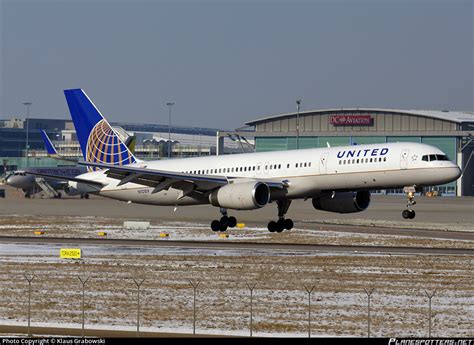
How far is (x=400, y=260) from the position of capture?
51.1 meters

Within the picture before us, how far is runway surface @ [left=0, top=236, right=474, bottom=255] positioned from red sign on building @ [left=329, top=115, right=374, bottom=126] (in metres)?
99.4

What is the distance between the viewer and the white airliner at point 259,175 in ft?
192

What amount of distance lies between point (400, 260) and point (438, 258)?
2219 millimetres

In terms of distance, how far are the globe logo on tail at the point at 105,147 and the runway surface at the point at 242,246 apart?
29.2ft

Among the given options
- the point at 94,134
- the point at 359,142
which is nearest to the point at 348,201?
the point at 94,134

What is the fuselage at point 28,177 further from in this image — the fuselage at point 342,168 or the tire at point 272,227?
the tire at point 272,227

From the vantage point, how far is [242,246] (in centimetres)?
5897

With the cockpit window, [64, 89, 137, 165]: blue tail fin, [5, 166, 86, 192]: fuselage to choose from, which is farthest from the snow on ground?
[5, 166, 86, 192]: fuselage

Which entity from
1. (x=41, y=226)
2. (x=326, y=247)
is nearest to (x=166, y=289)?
(x=326, y=247)

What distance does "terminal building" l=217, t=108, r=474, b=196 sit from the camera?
14750 cm

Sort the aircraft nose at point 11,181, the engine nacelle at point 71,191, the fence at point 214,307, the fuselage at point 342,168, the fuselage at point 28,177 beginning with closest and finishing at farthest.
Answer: the fence at point 214,307
the fuselage at point 342,168
the engine nacelle at point 71,191
the aircraft nose at point 11,181
the fuselage at point 28,177

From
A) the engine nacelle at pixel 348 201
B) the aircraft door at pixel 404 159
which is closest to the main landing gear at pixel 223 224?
the engine nacelle at pixel 348 201

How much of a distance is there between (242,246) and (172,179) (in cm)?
758

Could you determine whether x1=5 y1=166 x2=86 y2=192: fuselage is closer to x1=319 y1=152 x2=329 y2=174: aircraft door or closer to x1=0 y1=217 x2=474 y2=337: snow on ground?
x1=0 y1=217 x2=474 y2=337: snow on ground
